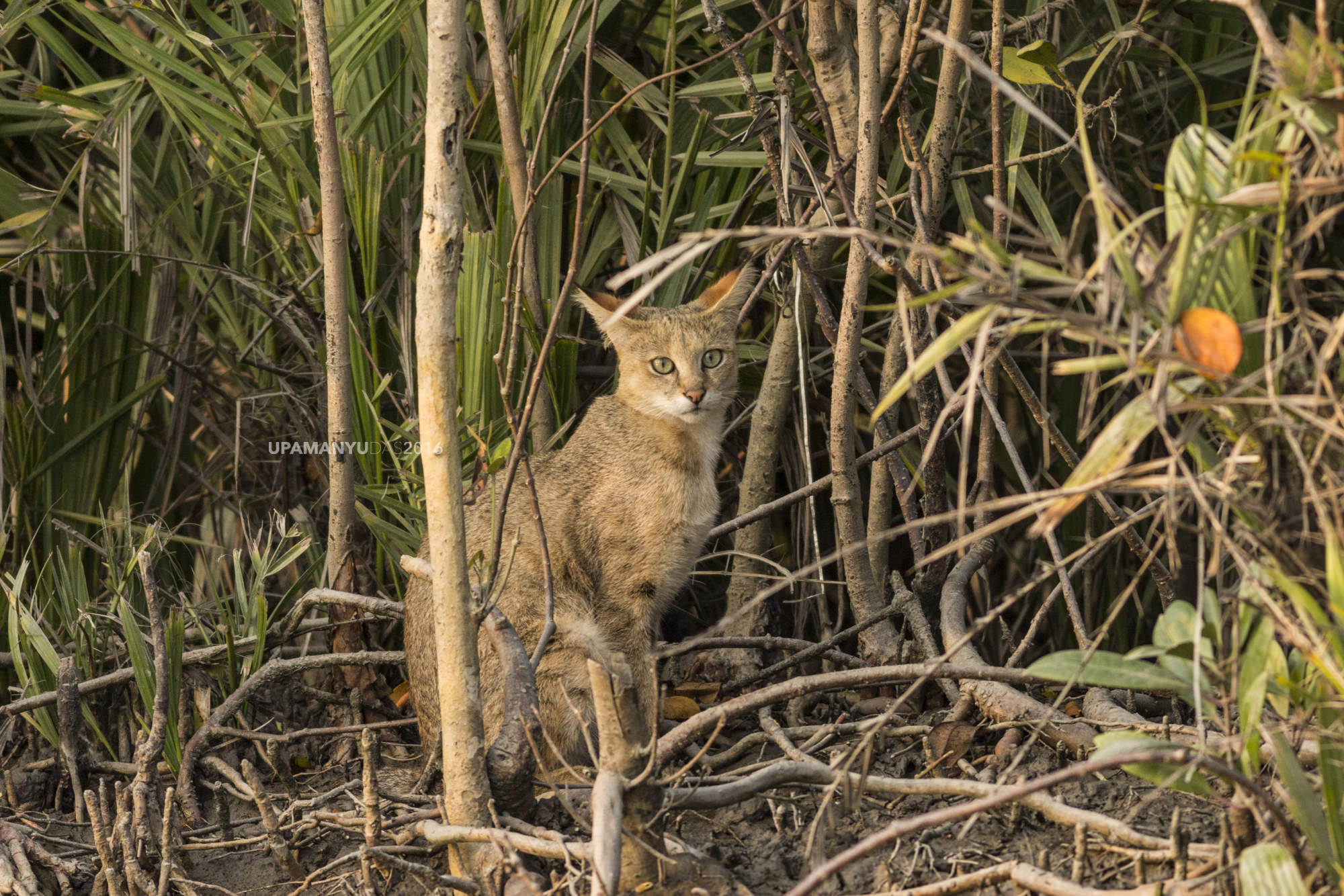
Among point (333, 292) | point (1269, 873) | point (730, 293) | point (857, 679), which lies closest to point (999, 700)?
point (857, 679)

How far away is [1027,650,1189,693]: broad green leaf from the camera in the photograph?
6.40 ft

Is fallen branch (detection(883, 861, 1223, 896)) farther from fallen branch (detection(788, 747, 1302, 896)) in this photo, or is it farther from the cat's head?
the cat's head

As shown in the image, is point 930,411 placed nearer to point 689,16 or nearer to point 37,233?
point 689,16

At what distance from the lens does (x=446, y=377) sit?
230 cm

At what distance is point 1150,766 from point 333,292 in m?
2.49

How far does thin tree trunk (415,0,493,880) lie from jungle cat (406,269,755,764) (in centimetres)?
102

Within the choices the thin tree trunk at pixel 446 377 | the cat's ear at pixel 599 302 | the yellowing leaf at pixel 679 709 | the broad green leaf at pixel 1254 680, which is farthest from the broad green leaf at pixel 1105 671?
the cat's ear at pixel 599 302

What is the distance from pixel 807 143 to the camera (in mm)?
3977

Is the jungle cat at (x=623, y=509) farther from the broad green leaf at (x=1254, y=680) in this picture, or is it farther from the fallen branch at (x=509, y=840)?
the broad green leaf at (x=1254, y=680)

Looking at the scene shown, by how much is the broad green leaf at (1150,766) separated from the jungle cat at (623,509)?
5.65 feet

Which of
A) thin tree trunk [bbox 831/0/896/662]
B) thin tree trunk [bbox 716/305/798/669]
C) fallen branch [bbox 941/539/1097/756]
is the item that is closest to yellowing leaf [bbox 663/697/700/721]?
thin tree trunk [bbox 716/305/798/669]

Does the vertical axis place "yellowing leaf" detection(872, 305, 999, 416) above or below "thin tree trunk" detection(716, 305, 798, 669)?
above

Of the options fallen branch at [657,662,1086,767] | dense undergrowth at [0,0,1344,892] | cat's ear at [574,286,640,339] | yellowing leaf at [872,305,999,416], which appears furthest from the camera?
cat's ear at [574,286,640,339]

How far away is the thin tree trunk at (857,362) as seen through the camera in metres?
2.93
